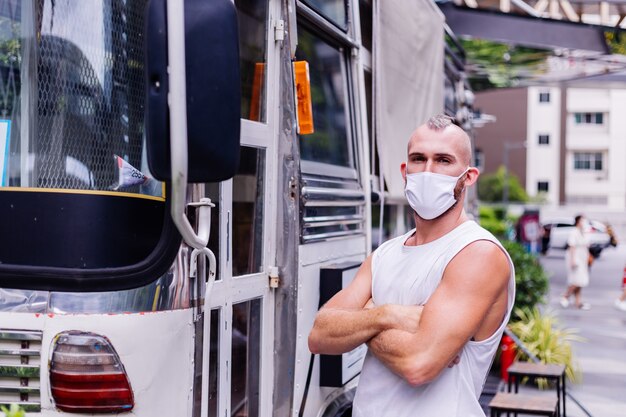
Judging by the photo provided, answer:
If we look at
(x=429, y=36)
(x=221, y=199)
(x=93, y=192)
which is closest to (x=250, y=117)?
(x=221, y=199)

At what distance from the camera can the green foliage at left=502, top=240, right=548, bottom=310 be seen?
407 inches

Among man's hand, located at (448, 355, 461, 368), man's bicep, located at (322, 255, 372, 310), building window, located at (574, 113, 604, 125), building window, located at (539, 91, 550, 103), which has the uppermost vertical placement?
building window, located at (539, 91, 550, 103)

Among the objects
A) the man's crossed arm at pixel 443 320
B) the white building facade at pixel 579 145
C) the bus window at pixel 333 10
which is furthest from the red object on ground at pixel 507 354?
the white building facade at pixel 579 145

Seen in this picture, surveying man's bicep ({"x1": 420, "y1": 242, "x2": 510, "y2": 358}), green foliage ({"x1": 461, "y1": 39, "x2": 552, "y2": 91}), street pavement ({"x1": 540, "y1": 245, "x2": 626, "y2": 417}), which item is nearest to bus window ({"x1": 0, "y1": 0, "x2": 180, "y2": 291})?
man's bicep ({"x1": 420, "y1": 242, "x2": 510, "y2": 358})

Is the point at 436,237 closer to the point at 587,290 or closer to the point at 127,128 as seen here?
the point at 127,128

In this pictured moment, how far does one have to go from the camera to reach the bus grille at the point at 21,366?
2254 mm

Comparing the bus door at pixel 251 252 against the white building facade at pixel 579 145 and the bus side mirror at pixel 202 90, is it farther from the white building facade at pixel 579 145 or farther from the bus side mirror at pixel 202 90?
the white building facade at pixel 579 145

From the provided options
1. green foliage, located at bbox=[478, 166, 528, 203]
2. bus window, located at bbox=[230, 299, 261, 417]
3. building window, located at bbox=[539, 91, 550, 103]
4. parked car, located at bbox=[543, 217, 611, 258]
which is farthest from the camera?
building window, located at bbox=[539, 91, 550, 103]

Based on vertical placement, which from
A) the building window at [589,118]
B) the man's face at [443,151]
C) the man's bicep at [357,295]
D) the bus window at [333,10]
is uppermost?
the building window at [589,118]

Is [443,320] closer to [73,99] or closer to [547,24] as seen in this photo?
[73,99]

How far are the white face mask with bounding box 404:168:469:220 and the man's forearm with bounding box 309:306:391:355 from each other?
36 centimetres

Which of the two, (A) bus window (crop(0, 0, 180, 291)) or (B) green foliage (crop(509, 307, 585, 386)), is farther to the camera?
(B) green foliage (crop(509, 307, 585, 386))

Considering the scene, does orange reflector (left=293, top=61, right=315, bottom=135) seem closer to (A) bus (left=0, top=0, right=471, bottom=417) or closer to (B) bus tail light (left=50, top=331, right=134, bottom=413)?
(A) bus (left=0, top=0, right=471, bottom=417)

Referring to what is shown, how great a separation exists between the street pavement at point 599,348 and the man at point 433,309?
5.71m
